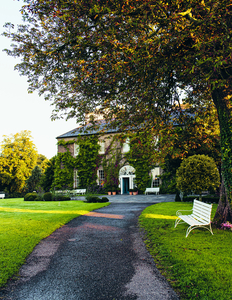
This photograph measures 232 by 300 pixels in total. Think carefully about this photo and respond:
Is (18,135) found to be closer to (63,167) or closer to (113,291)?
(63,167)

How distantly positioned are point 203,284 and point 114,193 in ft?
80.2

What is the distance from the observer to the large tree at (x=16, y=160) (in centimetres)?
4003

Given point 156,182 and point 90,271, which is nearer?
point 90,271

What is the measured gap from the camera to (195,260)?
181 inches

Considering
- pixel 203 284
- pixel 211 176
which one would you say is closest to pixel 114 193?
pixel 211 176

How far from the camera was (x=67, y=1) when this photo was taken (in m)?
6.54

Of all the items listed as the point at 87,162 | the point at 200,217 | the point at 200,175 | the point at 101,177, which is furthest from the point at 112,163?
the point at 200,217

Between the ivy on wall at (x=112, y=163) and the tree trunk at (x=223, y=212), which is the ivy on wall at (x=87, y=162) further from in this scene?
the tree trunk at (x=223, y=212)

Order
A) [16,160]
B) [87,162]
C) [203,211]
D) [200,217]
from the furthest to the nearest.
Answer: [16,160] < [87,162] < [200,217] < [203,211]

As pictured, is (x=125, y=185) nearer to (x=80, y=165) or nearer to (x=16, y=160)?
(x=80, y=165)

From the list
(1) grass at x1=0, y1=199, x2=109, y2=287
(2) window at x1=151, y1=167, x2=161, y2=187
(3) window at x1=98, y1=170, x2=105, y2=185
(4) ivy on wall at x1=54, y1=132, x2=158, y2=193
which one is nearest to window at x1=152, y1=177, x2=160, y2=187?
(2) window at x1=151, y1=167, x2=161, y2=187

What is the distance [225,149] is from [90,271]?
18.9 feet

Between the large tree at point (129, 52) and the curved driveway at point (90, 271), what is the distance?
166 inches

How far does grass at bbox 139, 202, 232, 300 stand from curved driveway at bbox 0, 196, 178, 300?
26 cm
